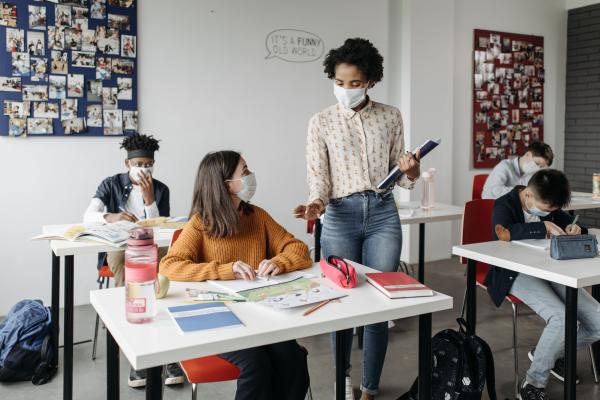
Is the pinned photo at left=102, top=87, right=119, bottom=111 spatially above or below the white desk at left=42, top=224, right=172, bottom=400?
above

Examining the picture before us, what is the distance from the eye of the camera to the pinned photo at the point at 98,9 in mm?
Result: 3859

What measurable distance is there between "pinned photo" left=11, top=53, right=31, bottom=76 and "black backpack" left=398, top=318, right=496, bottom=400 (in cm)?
305

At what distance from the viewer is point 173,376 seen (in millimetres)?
2756

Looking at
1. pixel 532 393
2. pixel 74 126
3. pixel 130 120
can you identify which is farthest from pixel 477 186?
pixel 74 126

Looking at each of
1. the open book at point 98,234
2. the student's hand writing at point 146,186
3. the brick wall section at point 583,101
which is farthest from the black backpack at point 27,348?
the brick wall section at point 583,101

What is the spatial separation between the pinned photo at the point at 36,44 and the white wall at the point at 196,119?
21.7 inches

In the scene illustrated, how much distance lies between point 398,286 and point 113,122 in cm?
290

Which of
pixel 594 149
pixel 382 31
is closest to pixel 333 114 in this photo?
pixel 382 31

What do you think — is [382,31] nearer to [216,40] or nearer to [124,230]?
[216,40]

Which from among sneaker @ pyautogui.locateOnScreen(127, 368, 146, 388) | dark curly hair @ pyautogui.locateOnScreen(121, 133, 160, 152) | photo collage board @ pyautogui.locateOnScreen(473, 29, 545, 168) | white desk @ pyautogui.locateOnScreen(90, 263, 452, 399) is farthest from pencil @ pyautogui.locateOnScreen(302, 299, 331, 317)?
photo collage board @ pyautogui.locateOnScreen(473, 29, 545, 168)

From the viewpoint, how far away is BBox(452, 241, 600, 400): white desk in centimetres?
202

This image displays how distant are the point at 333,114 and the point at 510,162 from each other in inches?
91.2

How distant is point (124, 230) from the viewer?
8.45 ft

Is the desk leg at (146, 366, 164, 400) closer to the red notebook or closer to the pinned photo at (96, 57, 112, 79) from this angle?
the red notebook
